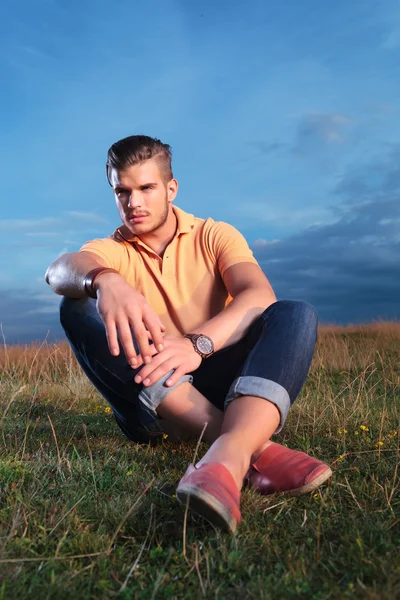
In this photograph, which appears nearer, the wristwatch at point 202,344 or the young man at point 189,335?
the young man at point 189,335

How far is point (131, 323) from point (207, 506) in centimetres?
89

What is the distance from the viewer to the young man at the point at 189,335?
98.4 inches

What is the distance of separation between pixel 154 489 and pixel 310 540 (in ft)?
2.53

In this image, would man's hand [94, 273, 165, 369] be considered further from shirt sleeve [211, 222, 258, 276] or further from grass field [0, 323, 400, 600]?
shirt sleeve [211, 222, 258, 276]

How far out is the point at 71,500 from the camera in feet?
8.20

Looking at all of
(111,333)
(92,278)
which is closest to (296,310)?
(111,333)

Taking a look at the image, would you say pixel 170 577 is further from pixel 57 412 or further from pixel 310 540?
pixel 57 412

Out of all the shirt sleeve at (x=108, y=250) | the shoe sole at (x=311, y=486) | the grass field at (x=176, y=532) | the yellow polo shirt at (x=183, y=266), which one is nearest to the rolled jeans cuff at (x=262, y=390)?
the shoe sole at (x=311, y=486)

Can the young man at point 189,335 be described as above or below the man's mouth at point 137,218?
below

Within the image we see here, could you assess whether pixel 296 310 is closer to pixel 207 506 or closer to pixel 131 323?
pixel 131 323

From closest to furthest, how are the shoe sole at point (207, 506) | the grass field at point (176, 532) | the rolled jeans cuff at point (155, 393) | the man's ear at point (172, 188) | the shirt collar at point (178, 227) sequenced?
the grass field at point (176, 532)
the shoe sole at point (207, 506)
the rolled jeans cuff at point (155, 393)
the shirt collar at point (178, 227)
the man's ear at point (172, 188)

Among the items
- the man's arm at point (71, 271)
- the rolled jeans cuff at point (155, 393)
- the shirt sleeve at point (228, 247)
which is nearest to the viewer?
the rolled jeans cuff at point (155, 393)

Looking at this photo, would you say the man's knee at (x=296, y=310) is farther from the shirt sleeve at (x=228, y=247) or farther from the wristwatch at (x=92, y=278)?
the wristwatch at (x=92, y=278)

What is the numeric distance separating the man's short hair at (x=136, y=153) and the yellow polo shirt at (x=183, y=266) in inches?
14.2
